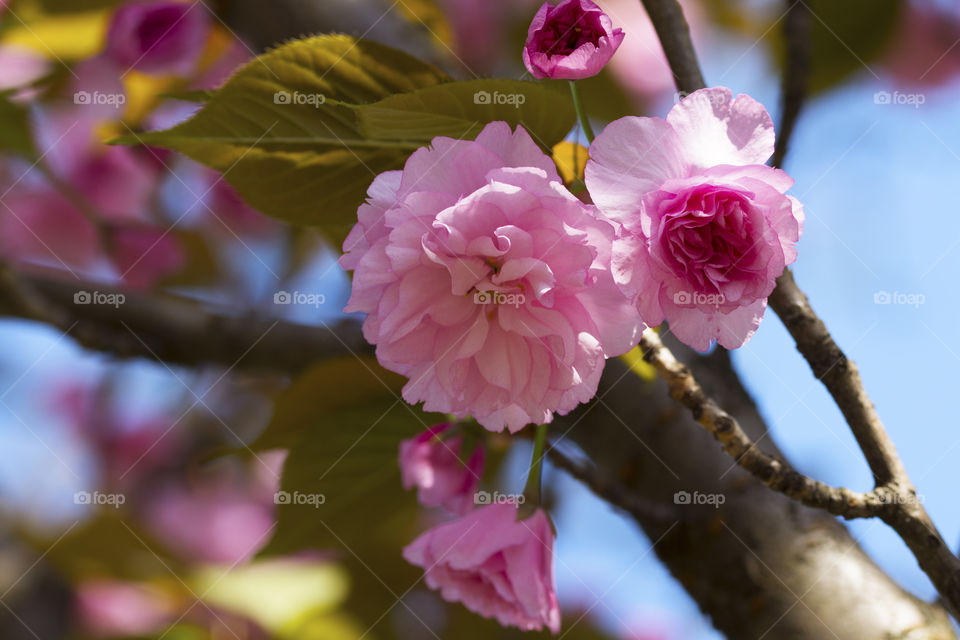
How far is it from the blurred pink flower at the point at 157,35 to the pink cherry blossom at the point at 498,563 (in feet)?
2.66

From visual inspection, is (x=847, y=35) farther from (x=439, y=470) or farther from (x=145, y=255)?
(x=145, y=255)

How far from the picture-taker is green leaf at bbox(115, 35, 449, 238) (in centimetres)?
55

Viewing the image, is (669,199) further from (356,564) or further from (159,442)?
(159,442)

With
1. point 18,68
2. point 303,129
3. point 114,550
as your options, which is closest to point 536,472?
point 303,129

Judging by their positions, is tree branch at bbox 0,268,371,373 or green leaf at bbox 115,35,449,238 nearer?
green leaf at bbox 115,35,449,238

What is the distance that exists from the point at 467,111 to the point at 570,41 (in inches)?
3.1

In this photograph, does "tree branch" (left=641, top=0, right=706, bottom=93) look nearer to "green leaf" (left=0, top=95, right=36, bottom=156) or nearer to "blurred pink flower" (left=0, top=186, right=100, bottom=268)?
"green leaf" (left=0, top=95, right=36, bottom=156)

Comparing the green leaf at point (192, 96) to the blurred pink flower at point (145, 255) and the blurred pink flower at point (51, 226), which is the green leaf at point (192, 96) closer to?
the blurred pink flower at point (145, 255)

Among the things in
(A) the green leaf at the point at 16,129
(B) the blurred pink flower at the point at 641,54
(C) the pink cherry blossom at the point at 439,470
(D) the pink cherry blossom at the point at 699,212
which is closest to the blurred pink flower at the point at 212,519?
(A) the green leaf at the point at 16,129

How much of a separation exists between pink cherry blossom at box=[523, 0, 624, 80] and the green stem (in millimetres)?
280

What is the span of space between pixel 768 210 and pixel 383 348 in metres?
0.24

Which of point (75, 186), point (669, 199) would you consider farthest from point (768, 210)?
point (75, 186)

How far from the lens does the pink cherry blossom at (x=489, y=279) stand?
1.46 ft

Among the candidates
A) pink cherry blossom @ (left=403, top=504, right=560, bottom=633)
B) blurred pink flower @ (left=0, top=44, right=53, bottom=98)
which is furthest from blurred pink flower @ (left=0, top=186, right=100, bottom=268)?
pink cherry blossom @ (left=403, top=504, right=560, bottom=633)
